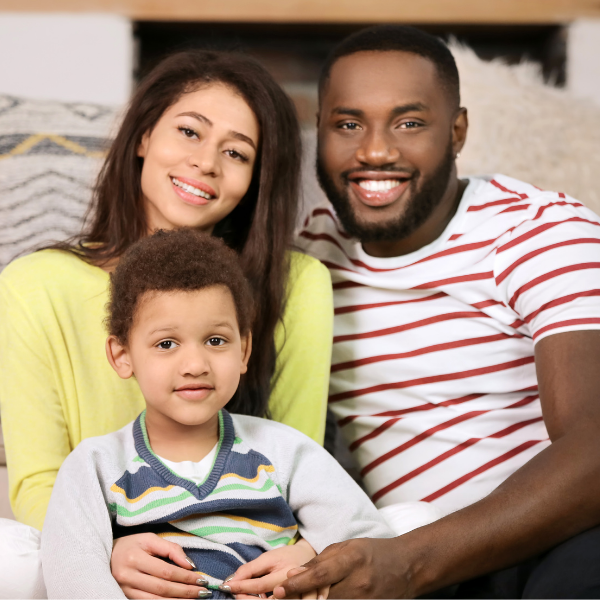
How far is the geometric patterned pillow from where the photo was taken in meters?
1.93

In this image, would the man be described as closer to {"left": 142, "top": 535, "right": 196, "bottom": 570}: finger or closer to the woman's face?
the woman's face

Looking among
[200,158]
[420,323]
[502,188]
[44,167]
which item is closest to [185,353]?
[200,158]

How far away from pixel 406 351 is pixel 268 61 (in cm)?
164

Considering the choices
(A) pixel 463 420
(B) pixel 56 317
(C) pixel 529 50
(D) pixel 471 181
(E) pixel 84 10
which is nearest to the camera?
(B) pixel 56 317

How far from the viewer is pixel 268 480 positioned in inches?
42.7

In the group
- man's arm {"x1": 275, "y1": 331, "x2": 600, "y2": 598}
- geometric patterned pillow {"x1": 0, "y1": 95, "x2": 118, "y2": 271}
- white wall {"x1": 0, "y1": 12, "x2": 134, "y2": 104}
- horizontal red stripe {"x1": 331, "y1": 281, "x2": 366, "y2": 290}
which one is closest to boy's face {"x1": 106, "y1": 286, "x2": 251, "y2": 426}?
man's arm {"x1": 275, "y1": 331, "x2": 600, "y2": 598}

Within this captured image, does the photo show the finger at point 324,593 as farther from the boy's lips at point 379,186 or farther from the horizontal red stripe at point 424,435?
the boy's lips at point 379,186

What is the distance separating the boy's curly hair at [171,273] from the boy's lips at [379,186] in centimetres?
45

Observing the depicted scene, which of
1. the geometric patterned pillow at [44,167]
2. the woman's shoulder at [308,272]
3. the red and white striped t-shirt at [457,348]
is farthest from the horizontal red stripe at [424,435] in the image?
the geometric patterned pillow at [44,167]

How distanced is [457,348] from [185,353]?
63 cm

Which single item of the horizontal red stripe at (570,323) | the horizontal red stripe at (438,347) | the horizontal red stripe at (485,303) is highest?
the horizontal red stripe at (485,303)

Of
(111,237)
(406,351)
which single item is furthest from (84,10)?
(406,351)

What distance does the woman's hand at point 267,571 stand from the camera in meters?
0.99

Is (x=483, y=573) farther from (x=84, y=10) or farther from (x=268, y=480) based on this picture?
(x=84, y=10)
